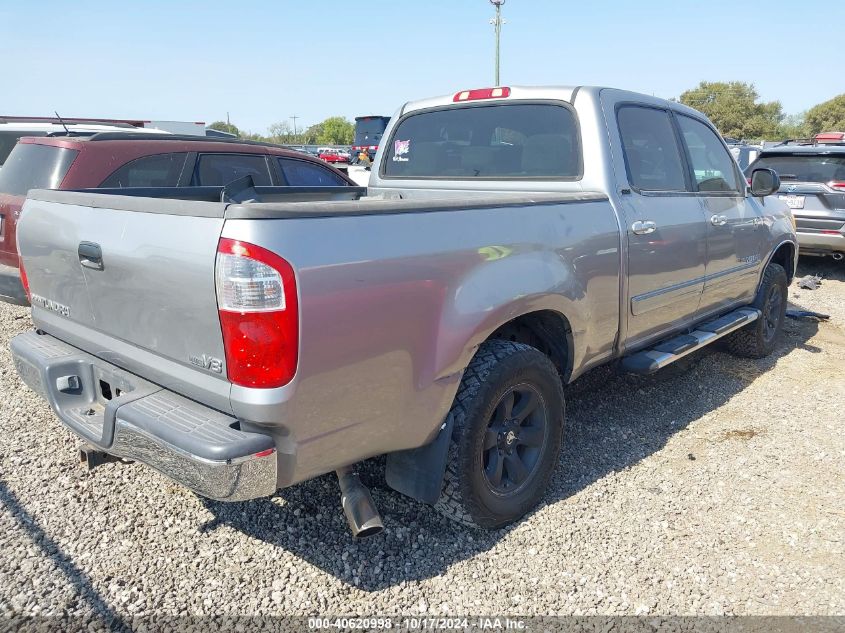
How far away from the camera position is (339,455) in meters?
2.20

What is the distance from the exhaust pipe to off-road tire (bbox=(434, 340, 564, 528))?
1.25 ft

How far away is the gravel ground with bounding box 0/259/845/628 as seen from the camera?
7.97 ft

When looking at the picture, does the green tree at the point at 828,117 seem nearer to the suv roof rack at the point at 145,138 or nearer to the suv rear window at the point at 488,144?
the suv roof rack at the point at 145,138

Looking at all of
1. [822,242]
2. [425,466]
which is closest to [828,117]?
[822,242]

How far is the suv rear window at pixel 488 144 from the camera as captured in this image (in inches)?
139

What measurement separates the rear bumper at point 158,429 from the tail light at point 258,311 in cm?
22

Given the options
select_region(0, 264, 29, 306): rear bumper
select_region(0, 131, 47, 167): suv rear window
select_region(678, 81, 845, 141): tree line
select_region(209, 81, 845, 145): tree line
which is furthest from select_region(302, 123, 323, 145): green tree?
select_region(0, 264, 29, 306): rear bumper

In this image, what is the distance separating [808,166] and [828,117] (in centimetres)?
6199

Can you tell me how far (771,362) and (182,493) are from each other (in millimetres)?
4738

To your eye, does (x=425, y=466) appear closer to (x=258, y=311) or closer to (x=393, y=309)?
(x=393, y=309)

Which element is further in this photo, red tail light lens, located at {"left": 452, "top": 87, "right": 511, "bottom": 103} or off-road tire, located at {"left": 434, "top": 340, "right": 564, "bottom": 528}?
red tail light lens, located at {"left": 452, "top": 87, "right": 511, "bottom": 103}

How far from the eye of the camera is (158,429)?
2059mm

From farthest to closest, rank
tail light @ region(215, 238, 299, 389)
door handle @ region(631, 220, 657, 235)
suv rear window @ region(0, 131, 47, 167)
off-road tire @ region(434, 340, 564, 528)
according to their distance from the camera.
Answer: suv rear window @ region(0, 131, 47, 167)
door handle @ region(631, 220, 657, 235)
off-road tire @ region(434, 340, 564, 528)
tail light @ region(215, 238, 299, 389)

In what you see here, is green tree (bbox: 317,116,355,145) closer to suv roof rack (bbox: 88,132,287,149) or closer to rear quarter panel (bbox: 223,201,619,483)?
suv roof rack (bbox: 88,132,287,149)
